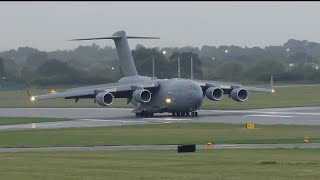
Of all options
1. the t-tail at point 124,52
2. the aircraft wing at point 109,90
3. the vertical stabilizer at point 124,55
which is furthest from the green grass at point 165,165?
the t-tail at point 124,52

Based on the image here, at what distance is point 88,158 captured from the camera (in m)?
35.3

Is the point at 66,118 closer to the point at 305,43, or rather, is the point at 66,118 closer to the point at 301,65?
the point at 301,65

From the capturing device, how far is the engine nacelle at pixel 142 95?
238 ft

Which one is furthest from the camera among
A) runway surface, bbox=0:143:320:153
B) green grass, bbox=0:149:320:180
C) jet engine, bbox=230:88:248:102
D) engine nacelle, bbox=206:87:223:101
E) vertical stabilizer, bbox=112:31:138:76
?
vertical stabilizer, bbox=112:31:138:76

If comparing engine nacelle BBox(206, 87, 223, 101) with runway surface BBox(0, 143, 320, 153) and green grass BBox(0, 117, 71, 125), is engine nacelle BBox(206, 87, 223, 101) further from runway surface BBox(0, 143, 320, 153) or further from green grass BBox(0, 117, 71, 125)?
runway surface BBox(0, 143, 320, 153)

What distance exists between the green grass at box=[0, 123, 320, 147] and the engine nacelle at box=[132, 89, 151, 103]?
12382 millimetres

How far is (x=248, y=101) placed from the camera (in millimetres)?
101500

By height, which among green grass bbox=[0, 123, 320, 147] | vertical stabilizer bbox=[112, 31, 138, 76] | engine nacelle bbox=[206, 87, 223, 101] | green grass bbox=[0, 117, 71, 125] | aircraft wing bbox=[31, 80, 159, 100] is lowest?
green grass bbox=[0, 117, 71, 125]

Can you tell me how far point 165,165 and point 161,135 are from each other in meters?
19.2

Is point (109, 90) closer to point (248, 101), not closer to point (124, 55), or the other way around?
point (124, 55)

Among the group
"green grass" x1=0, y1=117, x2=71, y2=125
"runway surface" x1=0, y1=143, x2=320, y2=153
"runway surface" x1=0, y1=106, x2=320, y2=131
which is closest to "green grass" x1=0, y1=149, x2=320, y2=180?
"runway surface" x1=0, y1=143, x2=320, y2=153

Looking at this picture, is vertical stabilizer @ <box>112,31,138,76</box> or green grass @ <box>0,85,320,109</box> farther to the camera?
green grass @ <box>0,85,320,109</box>

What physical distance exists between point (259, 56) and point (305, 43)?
3913 centimetres

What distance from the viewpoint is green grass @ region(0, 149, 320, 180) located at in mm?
27891
